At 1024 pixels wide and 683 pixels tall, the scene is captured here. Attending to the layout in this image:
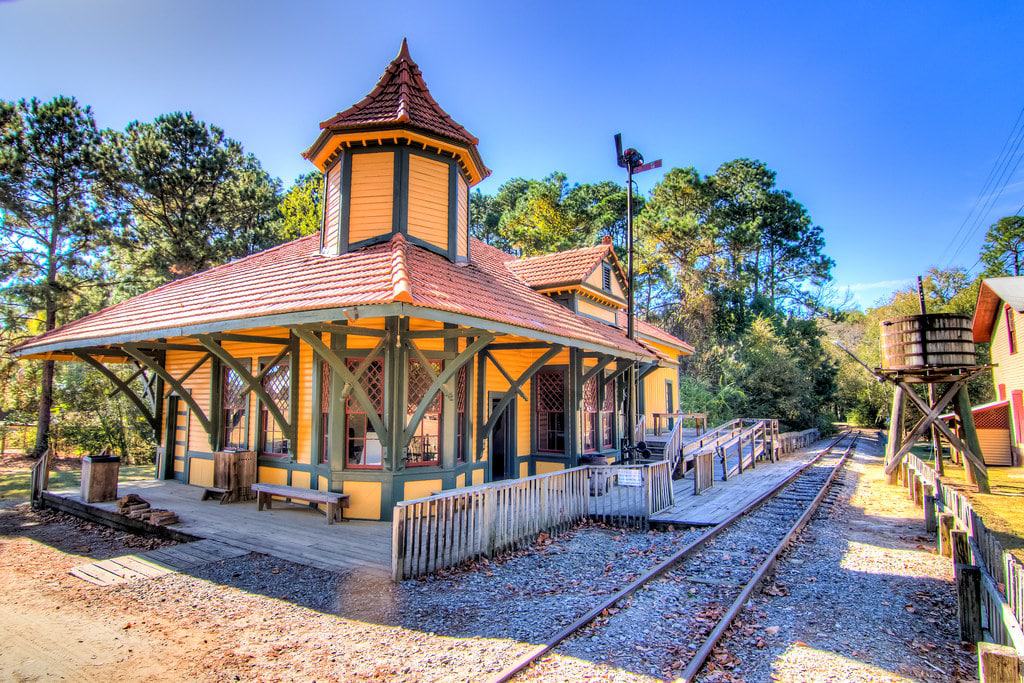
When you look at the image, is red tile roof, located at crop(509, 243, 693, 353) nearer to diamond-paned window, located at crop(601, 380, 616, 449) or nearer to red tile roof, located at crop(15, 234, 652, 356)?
red tile roof, located at crop(15, 234, 652, 356)

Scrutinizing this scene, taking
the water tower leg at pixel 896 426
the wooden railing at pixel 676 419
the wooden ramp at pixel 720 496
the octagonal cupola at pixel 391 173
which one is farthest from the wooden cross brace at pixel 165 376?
the water tower leg at pixel 896 426

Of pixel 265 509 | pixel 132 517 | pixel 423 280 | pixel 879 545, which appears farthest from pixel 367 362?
pixel 879 545

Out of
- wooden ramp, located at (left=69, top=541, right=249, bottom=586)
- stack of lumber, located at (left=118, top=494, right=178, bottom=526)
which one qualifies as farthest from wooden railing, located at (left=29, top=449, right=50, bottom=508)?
wooden ramp, located at (left=69, top=541, right=249, bottom=586)

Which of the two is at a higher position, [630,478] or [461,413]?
[461,413]

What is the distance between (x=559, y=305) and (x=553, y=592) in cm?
844

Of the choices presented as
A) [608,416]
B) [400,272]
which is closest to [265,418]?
[400,272]

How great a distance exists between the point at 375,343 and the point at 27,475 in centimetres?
1432

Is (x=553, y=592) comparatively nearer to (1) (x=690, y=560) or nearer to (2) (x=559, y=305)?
(1) (x=690, y=560)

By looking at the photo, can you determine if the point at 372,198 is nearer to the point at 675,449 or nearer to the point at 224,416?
the point at 224,416

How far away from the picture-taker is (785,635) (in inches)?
208

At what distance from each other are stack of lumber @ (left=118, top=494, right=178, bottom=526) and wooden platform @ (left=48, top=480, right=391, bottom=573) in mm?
187

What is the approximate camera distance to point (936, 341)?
12711mm

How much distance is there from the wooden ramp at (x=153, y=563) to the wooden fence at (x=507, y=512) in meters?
2.71

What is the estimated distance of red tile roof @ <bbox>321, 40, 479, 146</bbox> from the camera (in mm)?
10172
